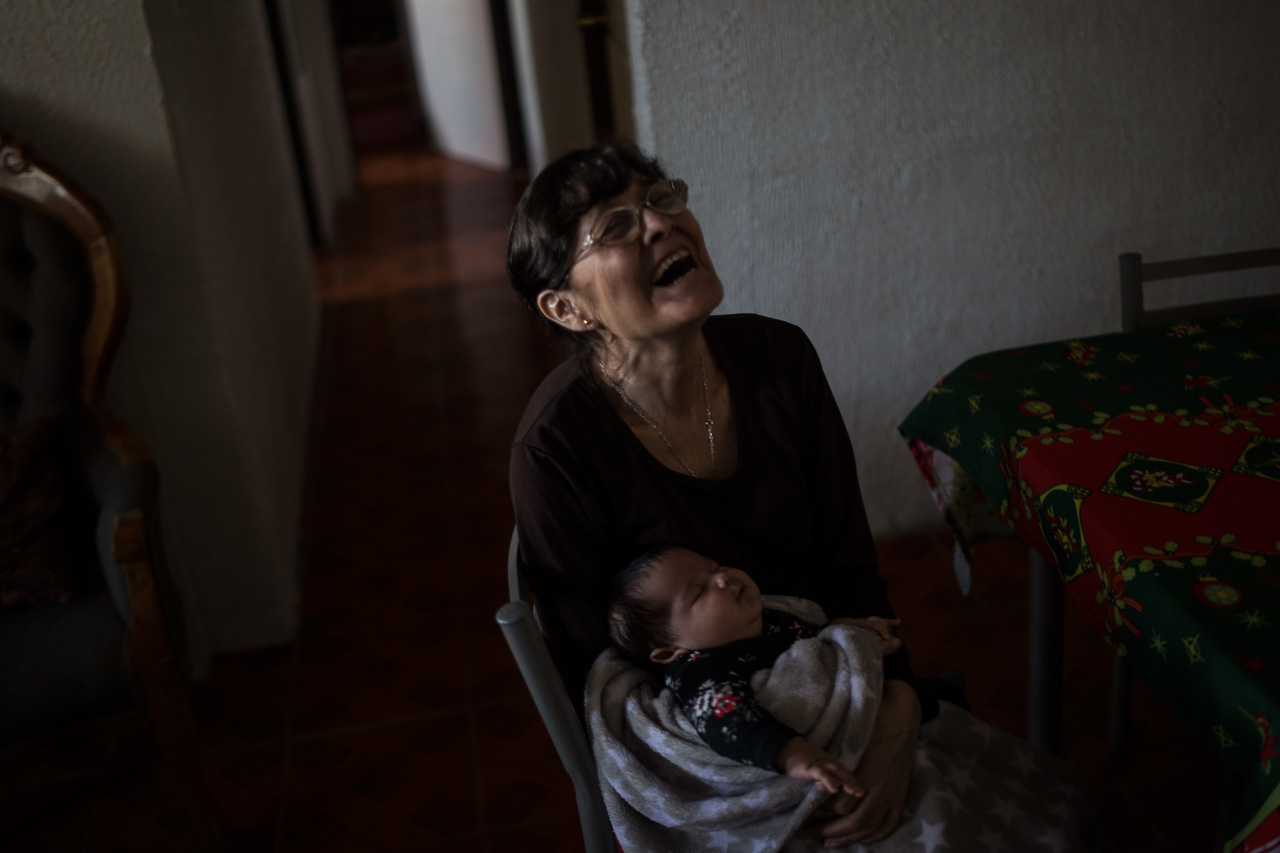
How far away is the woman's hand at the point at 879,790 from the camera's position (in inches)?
45.7

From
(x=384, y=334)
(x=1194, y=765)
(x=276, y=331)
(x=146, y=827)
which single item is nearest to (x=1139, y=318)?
(x=1194, y=765)

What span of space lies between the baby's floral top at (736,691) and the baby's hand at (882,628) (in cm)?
8

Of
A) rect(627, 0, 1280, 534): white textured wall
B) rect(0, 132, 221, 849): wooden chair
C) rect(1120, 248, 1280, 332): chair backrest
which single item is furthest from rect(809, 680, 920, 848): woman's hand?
rect(627, 0, 1280, 534): white textured wall

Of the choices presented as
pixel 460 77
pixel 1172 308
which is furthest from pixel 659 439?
pixel 460 77

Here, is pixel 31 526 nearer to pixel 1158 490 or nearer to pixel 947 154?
pixel 1158 490

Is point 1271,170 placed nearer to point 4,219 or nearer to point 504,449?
point 504,449

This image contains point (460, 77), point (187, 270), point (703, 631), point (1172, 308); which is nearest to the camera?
point (703, 631)

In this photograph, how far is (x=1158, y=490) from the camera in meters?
Result: 1.33

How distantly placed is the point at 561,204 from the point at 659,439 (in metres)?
0.34

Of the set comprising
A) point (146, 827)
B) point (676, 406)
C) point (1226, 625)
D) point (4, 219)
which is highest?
point (4, 219)

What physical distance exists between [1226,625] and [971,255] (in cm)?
149

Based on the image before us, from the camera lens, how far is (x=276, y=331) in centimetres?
333

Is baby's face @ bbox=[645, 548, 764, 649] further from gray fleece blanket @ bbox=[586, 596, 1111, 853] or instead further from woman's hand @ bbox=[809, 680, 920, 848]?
woman's hand @ bbox=[809, 680, 920, 848]

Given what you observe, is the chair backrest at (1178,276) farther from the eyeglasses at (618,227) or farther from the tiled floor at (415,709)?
the eyeglasses at (618,227)
